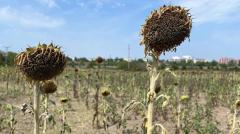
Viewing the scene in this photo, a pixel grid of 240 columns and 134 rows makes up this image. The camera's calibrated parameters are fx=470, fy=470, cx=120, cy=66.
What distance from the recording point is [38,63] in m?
3.42

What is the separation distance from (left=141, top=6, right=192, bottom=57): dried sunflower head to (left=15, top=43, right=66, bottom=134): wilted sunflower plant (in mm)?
658

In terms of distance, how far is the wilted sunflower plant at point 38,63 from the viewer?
342cm

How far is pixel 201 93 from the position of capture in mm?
20359

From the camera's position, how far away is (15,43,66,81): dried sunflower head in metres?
3.43

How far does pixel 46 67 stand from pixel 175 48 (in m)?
0.96

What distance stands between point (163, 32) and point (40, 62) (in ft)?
3.02

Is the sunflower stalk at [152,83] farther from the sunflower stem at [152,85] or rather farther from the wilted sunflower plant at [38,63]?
the wilted sunflower plant at [38,63]

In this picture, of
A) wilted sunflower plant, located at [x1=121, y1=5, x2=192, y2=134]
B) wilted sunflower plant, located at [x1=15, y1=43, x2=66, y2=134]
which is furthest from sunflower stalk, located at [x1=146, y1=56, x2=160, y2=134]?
wilted sunflower plant, located at [x1=15, y1=43, x2=66, y2=134]

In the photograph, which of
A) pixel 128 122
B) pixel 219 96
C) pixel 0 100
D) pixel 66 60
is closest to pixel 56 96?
pixel 0 100

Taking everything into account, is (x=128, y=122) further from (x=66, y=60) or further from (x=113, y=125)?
(x=66, y=60)

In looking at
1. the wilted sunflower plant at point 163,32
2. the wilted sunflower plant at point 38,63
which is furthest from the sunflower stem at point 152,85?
the wilted sunflower plant at point 38,63

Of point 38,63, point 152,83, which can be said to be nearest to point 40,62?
point 38,63

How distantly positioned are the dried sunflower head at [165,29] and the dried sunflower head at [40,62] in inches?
25.9

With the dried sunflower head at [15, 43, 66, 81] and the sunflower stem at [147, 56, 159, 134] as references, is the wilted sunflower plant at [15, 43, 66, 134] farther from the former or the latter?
the sunflower stem at [147, 56, 159, 134]
